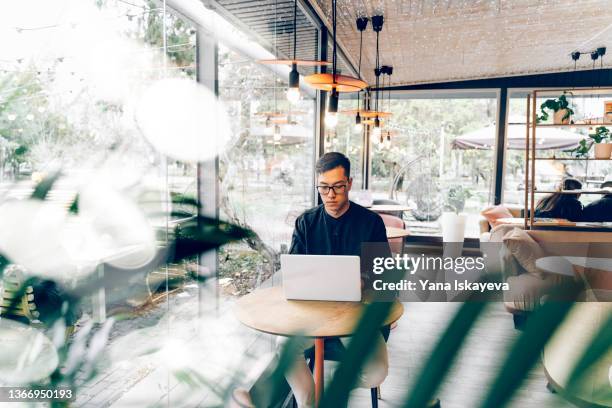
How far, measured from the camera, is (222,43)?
127 inches

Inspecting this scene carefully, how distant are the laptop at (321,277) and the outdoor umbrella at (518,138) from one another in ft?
21.0

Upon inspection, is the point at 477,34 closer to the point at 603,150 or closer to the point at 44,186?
the point at 603,150

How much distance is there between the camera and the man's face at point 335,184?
249cm

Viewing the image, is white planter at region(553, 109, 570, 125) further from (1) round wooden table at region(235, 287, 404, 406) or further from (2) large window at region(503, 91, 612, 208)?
(1) round wooden table at region(235, 287, 404, 406)

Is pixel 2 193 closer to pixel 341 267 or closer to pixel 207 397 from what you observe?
pixel 207 397

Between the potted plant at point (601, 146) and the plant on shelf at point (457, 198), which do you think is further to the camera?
the plant on shelf at point (457, 198)

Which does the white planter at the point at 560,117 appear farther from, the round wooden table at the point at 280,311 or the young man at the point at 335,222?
the round wooden table at the point at 280,311

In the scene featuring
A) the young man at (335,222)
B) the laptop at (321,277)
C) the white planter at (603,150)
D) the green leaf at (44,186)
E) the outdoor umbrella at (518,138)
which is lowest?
the laptop at (321,277)

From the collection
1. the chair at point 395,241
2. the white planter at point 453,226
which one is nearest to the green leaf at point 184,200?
the chair at point 395,241

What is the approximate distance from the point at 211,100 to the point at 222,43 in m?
0.54

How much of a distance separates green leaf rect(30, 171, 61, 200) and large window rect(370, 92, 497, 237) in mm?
7545

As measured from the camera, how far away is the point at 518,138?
24.9 ft

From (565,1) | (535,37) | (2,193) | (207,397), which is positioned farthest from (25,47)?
(535,37)

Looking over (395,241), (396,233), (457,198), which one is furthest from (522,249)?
(457,198)
